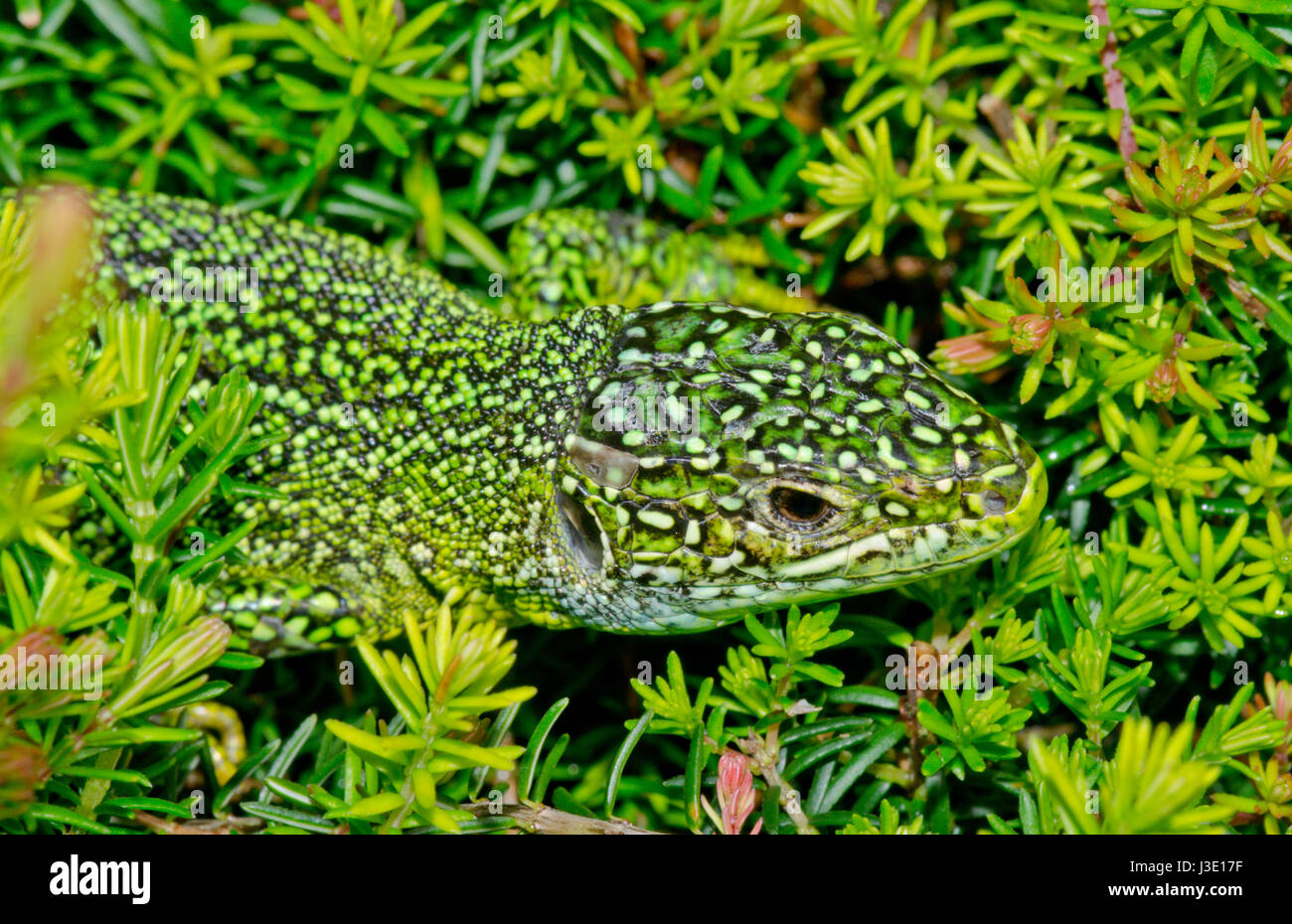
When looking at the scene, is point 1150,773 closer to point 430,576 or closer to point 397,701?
point 397,701

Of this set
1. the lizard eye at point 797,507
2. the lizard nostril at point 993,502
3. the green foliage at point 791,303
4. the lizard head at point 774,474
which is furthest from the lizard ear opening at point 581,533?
the lizard nostril at point 993,502

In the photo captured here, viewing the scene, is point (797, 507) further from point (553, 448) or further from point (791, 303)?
point (791, 303)

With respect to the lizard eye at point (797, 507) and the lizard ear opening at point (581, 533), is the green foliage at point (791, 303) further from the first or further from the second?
the lizard ear opening at point (581, 533)

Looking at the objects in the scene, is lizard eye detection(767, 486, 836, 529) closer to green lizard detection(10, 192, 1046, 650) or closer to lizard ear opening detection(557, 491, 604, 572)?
green lizard detection(10, 192, 1046, 650)

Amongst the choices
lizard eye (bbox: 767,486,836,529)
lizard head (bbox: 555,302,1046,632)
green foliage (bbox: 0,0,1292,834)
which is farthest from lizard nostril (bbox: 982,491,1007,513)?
lizard eye (bbox: 767,486,836,529)
